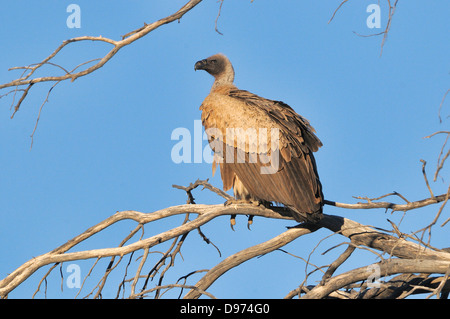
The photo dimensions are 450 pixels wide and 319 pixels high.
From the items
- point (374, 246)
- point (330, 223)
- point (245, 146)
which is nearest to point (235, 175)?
point (245, 146)

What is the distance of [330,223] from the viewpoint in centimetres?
609

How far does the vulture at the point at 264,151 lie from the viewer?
232 inches

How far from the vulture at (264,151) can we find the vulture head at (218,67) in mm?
1328

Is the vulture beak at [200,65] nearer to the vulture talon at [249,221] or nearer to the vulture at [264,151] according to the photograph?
the vulture at [264,151]

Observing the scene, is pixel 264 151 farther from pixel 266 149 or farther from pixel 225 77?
pixel 225 77

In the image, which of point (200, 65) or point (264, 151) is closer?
point (264, 151)

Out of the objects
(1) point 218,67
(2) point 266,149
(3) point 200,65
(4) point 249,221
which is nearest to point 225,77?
(1) point 218,67

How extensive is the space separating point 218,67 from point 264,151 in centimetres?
266

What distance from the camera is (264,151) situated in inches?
246

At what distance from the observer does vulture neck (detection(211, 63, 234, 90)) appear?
324 inches

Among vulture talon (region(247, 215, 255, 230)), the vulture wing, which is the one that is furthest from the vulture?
vulture talon (region(247, 215, 255, 230))

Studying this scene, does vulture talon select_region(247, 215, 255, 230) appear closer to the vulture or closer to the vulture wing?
the vulture

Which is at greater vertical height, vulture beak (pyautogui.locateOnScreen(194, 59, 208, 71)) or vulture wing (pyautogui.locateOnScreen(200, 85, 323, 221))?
vulture beak (pyautogui.locateOnScreen(194, 59, 208, 71))
